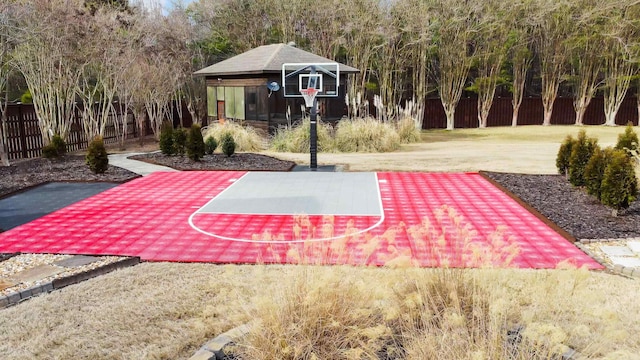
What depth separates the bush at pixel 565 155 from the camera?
36.6ft

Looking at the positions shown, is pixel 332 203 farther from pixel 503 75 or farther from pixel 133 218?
pixel 503 75

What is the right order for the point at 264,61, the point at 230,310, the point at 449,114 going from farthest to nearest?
the point at 449,114 → the point at 264,61 → the point at 230,310

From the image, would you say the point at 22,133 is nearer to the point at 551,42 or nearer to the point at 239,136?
the point at 239,136

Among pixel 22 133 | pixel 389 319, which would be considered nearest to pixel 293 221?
pixel 389 319

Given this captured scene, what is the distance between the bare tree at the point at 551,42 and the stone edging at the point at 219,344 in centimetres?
2653

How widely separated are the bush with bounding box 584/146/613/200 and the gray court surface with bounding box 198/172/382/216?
3689 mm

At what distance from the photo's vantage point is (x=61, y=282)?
5.53 metres

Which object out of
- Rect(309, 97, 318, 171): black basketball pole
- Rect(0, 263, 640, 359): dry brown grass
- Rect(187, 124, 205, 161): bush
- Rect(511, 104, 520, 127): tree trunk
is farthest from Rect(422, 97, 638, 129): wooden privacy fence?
Rect(0, 263, 640, 359): dry brown grass

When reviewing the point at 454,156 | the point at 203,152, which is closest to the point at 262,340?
the point at 203,152

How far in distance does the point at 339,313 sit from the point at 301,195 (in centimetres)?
659

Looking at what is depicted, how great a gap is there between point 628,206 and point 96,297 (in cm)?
785

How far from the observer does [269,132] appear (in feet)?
62.3

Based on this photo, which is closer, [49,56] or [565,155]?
[565,155]

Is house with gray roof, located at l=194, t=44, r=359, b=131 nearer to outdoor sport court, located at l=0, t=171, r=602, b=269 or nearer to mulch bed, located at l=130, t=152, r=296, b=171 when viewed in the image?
mulch bed, located at l=130, t=152, r=296, b=171
